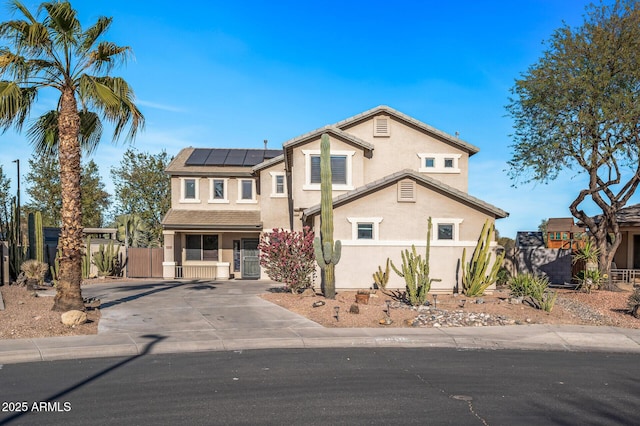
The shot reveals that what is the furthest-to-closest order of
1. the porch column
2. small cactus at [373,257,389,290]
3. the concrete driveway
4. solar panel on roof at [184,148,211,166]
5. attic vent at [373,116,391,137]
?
solar panel on roof at [184,148,211,166], the porch column, attic vent at [373,116,391,137], small cactus at [373,257,389,290], the concrete driveway

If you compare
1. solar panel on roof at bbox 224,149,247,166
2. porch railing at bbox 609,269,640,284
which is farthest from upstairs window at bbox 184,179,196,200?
porch railing at bbox 609,269,640,284

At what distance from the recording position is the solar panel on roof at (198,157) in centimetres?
3091

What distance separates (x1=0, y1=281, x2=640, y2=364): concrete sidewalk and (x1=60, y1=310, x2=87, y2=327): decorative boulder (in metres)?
0.58

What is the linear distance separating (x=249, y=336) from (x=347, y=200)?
9.60 meters

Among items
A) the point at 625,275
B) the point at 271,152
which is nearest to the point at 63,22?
the point at 271,152

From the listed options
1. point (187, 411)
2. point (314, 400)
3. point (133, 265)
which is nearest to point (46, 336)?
point (187, 411)

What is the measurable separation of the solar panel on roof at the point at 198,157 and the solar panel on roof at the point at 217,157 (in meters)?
→ 0.30

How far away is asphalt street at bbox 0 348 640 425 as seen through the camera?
7293 mm

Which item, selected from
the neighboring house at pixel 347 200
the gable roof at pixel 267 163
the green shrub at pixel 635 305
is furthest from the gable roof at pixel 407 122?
the green shrub at pixel 635 305

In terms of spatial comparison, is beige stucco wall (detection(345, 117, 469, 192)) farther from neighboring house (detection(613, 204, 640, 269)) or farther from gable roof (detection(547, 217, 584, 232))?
neighboring house (detection(613, 204, 640, 269))

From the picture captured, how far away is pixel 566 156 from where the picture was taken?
22.8 m

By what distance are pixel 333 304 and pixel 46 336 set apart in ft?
26.2

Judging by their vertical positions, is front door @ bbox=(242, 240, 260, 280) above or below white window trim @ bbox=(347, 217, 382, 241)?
below

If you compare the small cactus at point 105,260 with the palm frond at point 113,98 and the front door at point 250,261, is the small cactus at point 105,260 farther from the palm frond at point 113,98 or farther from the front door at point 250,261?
the palm frond at point 113,98
